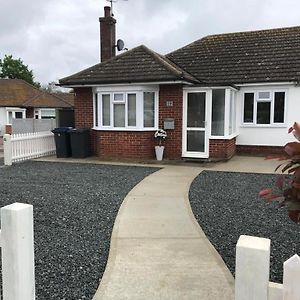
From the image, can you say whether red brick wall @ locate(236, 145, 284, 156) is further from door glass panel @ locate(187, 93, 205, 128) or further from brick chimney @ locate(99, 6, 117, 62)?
brick chimney @ locate(99, 6, 117, 62)

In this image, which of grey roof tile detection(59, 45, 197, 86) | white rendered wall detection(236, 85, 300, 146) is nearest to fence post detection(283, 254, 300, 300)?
grey roof tile detection(59, 45, 197, 86)

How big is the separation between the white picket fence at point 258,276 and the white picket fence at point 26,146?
37.8 feet

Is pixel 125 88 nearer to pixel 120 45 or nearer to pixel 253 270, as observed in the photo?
pixel 120 45

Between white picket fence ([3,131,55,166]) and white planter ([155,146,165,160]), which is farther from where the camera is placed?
white planter ([155,146,165,160])

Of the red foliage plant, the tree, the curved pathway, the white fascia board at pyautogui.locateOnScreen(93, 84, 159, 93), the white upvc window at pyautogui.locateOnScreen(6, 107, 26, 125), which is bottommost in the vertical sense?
the curved pathway

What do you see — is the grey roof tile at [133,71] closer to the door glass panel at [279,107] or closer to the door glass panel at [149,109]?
the door glass panel at [149,109]

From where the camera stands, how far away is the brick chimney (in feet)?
55.0

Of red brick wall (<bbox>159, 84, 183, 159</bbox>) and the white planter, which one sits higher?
red brick wall (<bbox>159, 84, 183, 159</bbox>)

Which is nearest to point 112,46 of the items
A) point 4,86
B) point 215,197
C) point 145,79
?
point 145,79

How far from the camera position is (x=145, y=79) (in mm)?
12586

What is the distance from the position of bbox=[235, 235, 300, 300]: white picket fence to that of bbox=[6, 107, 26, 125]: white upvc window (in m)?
30.7

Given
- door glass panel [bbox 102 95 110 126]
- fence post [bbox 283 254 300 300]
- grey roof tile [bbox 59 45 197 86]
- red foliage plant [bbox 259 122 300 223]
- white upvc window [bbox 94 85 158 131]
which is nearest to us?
fence post [bbox 283 254 300 300]

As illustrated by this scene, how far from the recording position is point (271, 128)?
14195 millimetres

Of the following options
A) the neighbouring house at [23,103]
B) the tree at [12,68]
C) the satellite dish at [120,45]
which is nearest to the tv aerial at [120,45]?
the satellite dish at [120,45]
